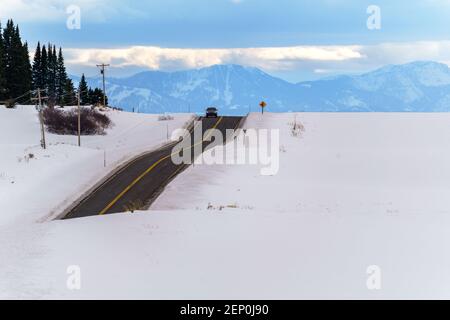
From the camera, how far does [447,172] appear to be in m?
41.6

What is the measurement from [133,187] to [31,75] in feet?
241

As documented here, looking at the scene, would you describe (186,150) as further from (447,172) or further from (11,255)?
(11,255)

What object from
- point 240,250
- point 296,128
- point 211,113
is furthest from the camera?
point 211,113

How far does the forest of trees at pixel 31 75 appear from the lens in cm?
9031

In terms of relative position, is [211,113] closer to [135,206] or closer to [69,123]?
[69,123]

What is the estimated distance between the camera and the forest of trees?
90.3m

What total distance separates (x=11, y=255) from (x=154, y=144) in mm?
40080

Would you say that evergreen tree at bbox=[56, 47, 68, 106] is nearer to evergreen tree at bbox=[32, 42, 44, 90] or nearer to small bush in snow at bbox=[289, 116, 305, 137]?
evergreen tree at bbox=[32, 42, 44, 90]

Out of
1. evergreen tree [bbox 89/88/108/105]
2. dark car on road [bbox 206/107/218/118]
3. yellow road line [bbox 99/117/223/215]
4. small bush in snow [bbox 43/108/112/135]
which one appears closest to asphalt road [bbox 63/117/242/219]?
yellow road line [bbox 99/117/223/215]

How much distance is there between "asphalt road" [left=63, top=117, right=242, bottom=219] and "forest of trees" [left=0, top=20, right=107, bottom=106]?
121ft

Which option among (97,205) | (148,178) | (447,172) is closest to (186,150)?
(148,178)

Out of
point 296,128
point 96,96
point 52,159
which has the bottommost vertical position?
point 52,159

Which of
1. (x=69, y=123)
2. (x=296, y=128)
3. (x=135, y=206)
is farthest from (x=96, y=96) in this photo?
(x=135, y=206)

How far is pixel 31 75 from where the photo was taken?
9988cm
